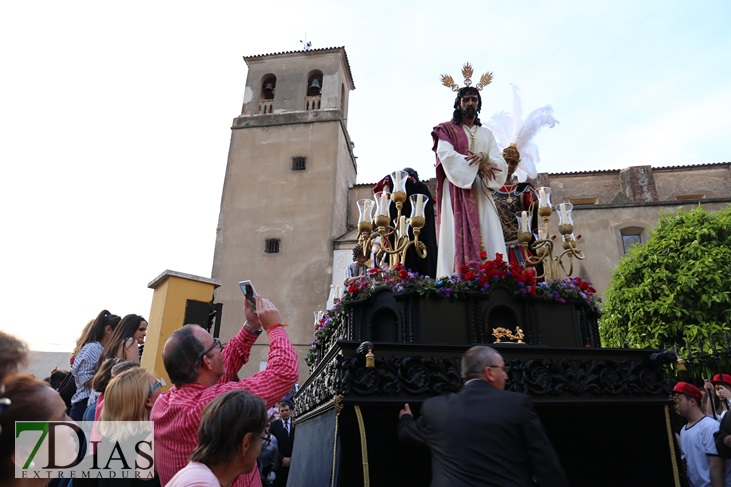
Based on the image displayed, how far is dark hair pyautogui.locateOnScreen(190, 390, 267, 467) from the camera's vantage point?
2.00 meters

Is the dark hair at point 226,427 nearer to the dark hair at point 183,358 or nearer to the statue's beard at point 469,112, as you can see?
the dark hair at point 183,358

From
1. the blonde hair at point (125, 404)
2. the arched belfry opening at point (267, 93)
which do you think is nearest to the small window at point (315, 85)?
the arched belfry opening at point (267, 93)

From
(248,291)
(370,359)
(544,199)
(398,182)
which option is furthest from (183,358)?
(544,199)

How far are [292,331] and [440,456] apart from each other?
19612 mm

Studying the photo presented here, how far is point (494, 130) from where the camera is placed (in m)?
8.17

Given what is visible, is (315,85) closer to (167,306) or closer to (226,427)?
(167,306)

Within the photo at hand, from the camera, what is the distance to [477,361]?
3119mm

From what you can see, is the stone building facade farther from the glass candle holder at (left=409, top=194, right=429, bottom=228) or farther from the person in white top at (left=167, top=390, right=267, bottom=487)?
the person in white top at (left=167, top=390, right=267, bottom=487)

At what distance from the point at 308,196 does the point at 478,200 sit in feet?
60.5

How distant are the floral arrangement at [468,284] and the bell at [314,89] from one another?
2321 cm

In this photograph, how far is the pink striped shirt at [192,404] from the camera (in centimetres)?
241

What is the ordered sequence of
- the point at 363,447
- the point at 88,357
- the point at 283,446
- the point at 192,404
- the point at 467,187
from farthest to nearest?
the point at 283,446
the point at 467,187
the point at 88,357
the point at 363,447
the point at 192,404

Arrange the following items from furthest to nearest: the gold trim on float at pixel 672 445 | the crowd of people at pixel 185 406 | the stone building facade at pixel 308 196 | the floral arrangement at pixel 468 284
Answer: the stone building facade at pixel 308 196 < the floral arrangement at pixel 468 284 < the gold trim on float at pixel 672 445 < the crowd of people at pixel 185 406

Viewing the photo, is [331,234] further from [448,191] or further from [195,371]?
[195,371]
